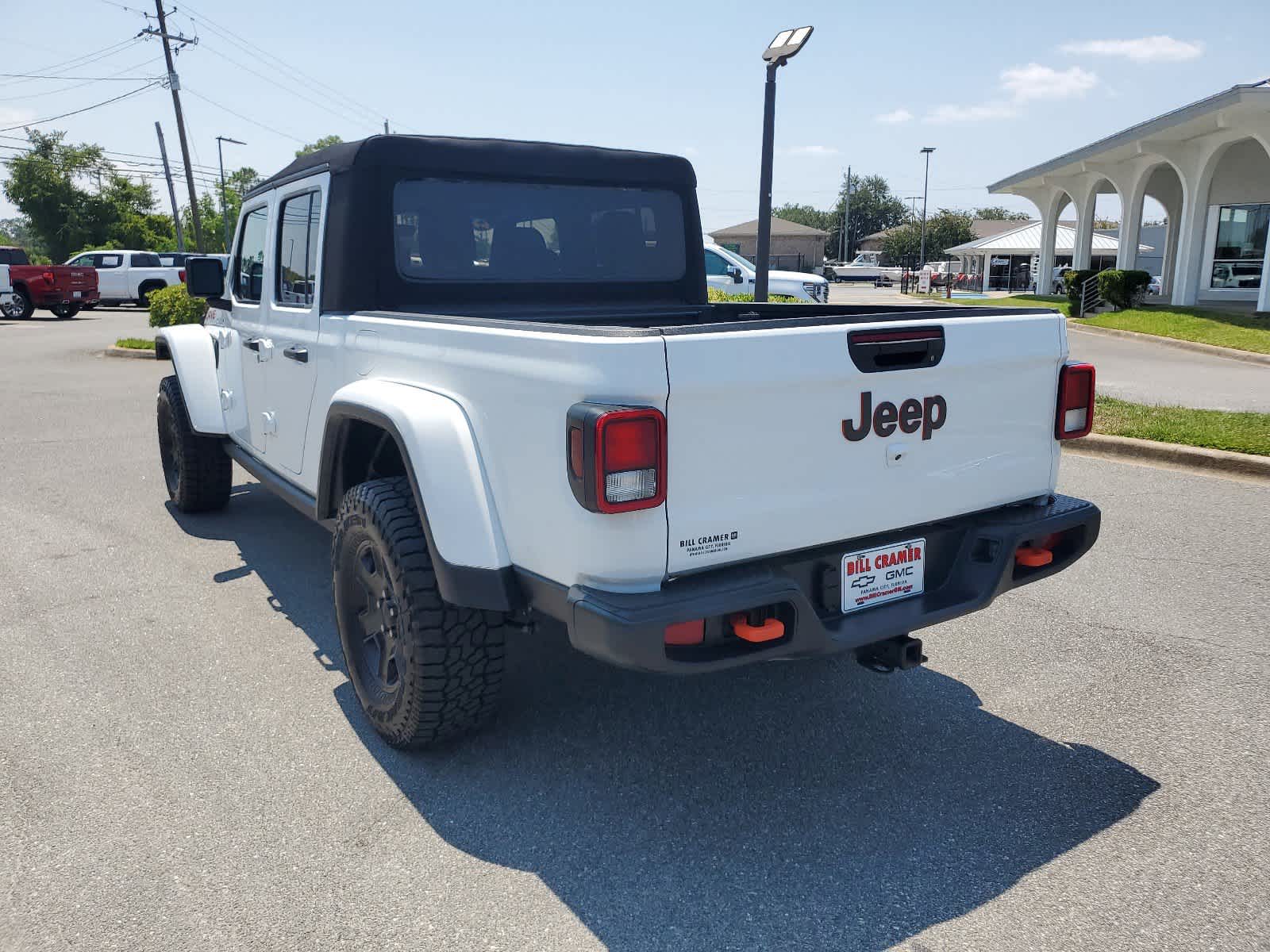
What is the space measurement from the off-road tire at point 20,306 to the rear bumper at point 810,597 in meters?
30.0

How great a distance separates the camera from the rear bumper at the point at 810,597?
8.33 feet

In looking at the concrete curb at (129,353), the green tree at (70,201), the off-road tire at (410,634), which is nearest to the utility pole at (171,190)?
the green tree at (70,201)

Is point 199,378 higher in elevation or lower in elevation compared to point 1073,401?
lower

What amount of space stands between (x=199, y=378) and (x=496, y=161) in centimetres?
260

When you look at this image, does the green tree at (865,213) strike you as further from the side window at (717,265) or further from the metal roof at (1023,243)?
the side window at (717,265)

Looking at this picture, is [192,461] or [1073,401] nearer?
[1073,401]

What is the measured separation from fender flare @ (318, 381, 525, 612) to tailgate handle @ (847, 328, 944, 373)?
3.79ft

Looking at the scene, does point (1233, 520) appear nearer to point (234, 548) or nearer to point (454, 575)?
A: point (454, 575)

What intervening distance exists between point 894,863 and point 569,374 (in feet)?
5.36

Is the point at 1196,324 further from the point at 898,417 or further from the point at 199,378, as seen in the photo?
the point at 898,417

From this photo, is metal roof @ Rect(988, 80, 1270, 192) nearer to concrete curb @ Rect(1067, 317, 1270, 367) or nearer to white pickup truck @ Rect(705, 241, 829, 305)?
concrete curb @ Rect(1067, 317, 1270, 367)

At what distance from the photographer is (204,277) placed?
5.32 metres

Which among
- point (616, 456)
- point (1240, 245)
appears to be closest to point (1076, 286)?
point (1240, 245)

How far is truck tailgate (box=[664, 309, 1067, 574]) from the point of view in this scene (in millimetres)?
2617
